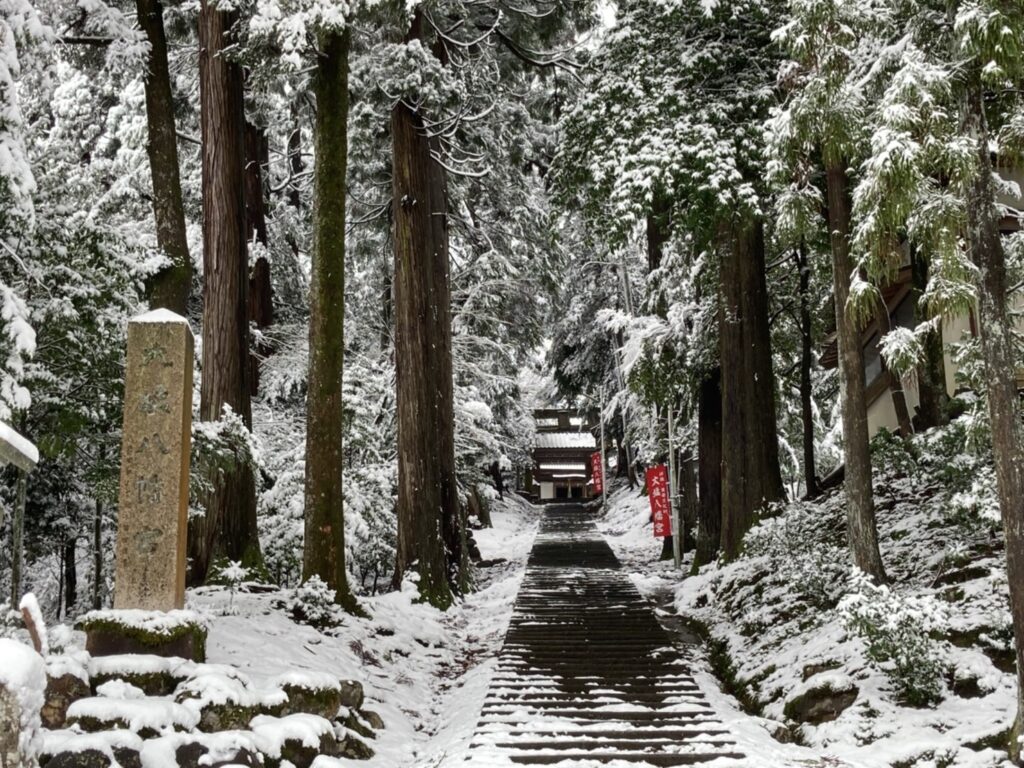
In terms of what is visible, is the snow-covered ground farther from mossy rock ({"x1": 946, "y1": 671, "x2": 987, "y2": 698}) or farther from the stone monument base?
the stone monument base

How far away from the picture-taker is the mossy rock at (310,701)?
6336 millimetres

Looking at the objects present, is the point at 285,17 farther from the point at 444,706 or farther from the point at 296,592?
the point at 444,706

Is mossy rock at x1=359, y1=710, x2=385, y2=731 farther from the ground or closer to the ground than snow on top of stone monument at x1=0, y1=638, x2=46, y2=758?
closer to the ground

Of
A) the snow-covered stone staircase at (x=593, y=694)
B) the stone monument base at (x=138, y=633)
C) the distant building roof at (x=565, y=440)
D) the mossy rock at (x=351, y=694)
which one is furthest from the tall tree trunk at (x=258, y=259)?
the distant building roof at (x=565, y=440)

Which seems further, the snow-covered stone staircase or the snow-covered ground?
the snow-covered stone staircase

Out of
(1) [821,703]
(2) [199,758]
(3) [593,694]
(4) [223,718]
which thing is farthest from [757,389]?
(2) [199,758]

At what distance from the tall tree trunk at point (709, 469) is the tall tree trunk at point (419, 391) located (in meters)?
4.55

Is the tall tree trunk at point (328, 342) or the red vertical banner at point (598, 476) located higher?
the tall tree trunk at point (328, 342)

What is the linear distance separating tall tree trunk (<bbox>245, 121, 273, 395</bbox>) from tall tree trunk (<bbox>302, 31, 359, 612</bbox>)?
5518 millimetres

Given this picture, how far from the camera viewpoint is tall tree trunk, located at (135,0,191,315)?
8578 millimetres

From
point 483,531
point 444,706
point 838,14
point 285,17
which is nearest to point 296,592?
point 444,706

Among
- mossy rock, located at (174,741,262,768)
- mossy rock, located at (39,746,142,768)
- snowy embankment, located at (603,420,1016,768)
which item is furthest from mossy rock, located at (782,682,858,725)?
mossy rock, located at (39,746,142,768)

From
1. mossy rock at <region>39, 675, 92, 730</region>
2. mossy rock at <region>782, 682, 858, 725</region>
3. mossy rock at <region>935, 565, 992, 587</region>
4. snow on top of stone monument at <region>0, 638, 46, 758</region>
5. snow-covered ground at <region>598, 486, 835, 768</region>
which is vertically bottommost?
snow-covered ground at <region>598, 486, 835, 768</region>

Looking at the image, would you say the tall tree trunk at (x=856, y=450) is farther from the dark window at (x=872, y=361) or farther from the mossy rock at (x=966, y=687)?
the dark window at (x=872, y=361)
